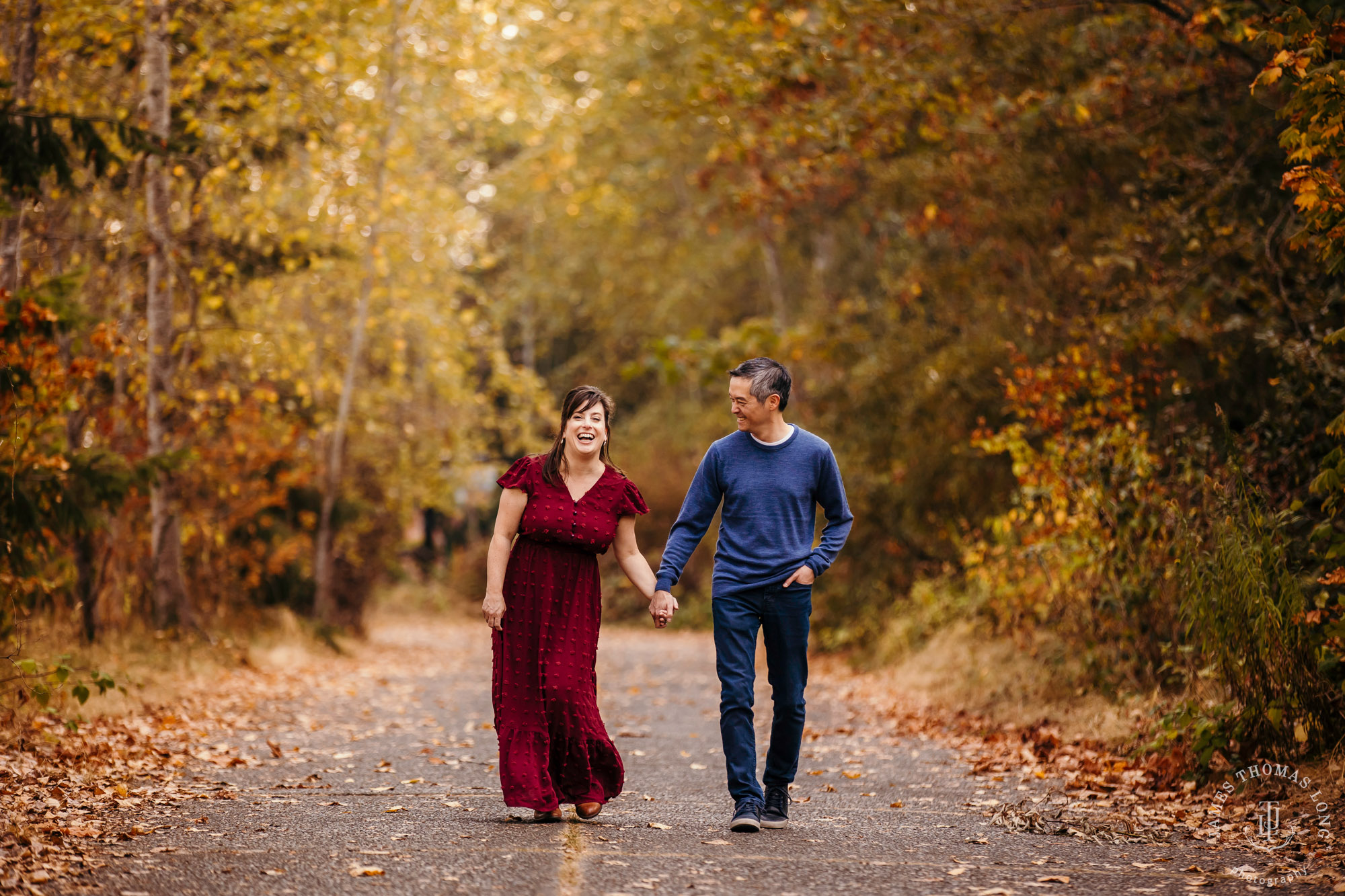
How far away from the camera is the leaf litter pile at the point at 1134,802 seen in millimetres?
5809

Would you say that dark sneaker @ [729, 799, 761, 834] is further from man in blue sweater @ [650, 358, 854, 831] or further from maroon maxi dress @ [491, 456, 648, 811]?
maroon maxi dress @ [491, 456, 648, 811]

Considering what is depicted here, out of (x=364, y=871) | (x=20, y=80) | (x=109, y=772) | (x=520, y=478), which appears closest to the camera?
(x=364, y=871)

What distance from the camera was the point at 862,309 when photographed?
17.7 metres

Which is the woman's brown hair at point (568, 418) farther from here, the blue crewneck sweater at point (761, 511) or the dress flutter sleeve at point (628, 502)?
the blue crewneck sweater at point (761, 511)

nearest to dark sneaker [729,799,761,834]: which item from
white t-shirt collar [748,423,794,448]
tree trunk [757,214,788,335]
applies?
white t-shirt collar [748,423,794,448]

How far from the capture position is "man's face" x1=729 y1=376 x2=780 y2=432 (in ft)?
20.7

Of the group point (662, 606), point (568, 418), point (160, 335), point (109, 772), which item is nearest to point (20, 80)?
point (160, 335)

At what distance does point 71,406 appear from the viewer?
9.77 meters

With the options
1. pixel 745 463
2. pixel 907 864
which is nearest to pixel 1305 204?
pixel 745 463

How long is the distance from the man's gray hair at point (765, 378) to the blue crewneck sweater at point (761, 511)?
0.73ft

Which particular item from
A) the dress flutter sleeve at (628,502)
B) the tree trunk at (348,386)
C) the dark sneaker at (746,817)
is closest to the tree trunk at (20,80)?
the dress flutter sleeve at (628,502)

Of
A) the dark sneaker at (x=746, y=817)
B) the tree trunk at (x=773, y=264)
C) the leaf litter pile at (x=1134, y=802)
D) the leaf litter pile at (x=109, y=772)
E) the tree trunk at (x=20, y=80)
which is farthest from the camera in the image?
the tree trunk at (x=773, y=264)

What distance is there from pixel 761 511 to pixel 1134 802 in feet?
8.89

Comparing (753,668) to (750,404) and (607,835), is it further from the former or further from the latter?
(750,404)
